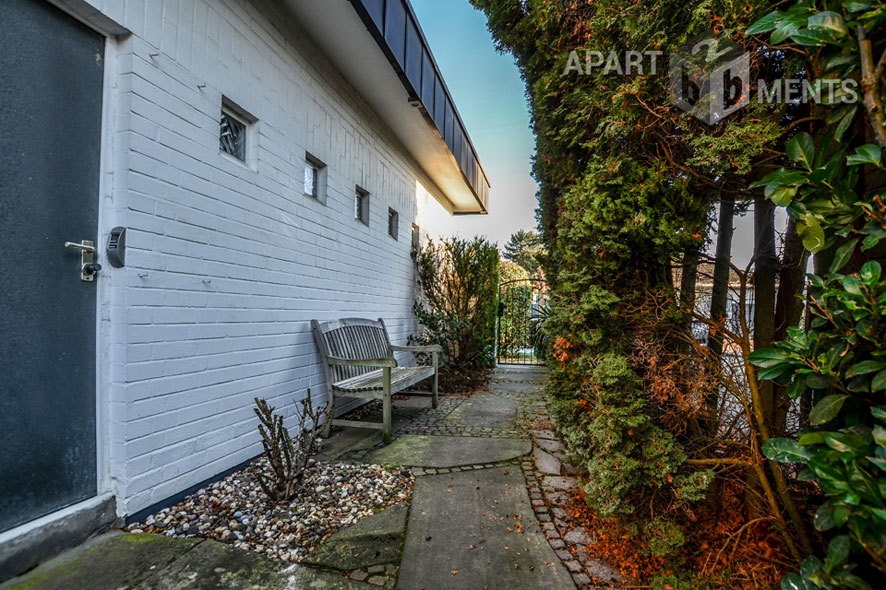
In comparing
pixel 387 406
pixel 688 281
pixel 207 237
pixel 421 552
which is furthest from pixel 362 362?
pixel 688 281

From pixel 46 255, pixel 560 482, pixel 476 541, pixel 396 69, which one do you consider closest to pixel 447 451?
pixel 560 482

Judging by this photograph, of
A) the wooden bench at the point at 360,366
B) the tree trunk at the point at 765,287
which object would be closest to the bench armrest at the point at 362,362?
the wooden bench at the point at 360,366

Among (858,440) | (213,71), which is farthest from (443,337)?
(858,440)

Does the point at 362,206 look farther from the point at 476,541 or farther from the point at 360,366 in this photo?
the point at 476,541

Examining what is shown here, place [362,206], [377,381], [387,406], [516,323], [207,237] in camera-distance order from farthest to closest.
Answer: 1. [516,323]
2. [362,206]
3. [377,381]
4. [387,406]
5. [207,237]

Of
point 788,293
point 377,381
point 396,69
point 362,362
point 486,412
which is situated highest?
point 396,69

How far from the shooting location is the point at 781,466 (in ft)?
5.47

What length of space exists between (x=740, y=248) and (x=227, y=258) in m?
3.06

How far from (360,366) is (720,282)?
10.3 ft

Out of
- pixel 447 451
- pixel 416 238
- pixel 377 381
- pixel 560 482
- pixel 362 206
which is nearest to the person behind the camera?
pixel 560 482

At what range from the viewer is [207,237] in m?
2.57

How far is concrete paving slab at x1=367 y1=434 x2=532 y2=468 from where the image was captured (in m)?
3.06

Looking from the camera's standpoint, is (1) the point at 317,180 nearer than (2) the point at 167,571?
No

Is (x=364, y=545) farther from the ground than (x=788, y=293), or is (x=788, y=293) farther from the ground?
(x=788, y=293)
